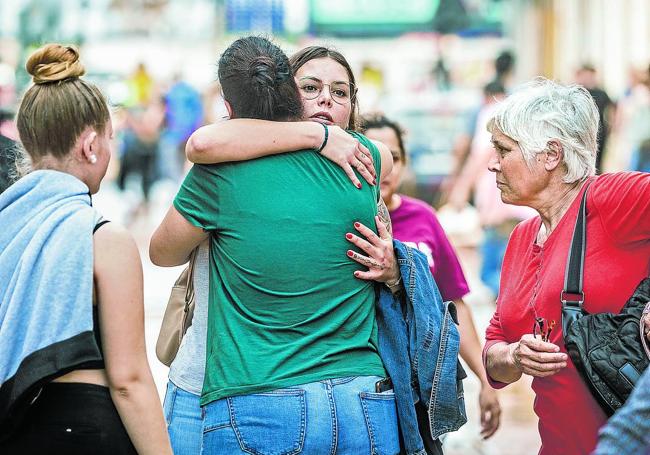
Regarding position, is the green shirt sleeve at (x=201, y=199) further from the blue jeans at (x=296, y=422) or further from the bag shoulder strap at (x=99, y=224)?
the blue jeans at (x=296, y=422)

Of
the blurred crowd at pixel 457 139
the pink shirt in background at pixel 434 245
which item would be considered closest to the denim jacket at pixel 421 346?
the blurred crowd at pixel 457 139

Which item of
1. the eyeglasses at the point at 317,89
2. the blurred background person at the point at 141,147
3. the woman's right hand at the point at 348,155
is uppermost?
the eyeglasses at the point at 317,89

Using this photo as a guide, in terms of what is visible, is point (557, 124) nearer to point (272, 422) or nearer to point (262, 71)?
point (262, 71)

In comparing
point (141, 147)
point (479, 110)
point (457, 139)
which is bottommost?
point (141, 147)

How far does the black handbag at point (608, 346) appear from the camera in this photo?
130 inches

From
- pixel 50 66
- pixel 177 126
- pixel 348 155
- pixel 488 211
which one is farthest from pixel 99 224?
pixel 177 126

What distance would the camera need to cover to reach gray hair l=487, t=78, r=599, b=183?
3.73 meters

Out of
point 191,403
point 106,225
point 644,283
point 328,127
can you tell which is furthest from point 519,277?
point 106,225

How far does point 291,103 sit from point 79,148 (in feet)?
2.04

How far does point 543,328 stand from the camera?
3.57m

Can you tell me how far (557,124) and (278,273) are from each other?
1.16m

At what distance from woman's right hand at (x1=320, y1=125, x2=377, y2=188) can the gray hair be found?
692mm

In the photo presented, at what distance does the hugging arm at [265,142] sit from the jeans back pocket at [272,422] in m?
0.64

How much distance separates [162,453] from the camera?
9.78 ft
